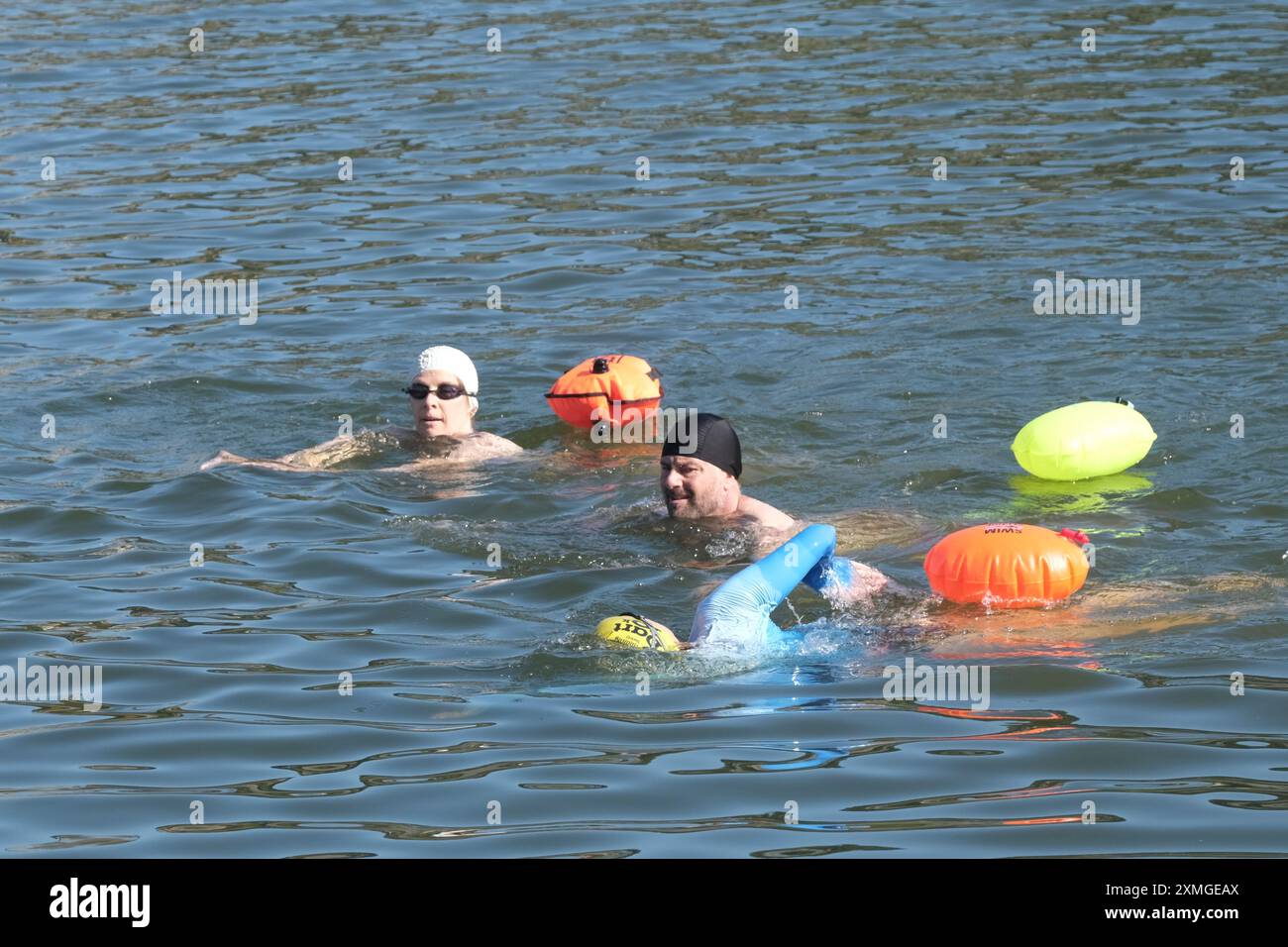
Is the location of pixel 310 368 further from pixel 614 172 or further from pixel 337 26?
pixel 337 26

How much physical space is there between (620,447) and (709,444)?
216 cm

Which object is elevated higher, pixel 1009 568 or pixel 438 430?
pixel 438 430

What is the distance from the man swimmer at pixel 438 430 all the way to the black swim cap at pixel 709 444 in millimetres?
2141

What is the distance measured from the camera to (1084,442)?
10.6 m

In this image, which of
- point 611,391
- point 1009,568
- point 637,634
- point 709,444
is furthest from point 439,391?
point 1009,568

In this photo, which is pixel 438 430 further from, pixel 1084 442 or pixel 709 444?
pixel 1084 442

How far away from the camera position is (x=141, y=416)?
12977 mm

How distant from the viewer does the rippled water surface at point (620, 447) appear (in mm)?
7008

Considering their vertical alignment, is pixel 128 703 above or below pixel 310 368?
below

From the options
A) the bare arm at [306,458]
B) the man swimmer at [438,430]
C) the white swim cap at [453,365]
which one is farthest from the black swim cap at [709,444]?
the bare arm at [306,458]

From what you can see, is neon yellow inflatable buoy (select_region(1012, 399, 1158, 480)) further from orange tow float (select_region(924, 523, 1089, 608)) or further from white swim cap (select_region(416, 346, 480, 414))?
white swim cap (select_region(416, 346, 480, 414))

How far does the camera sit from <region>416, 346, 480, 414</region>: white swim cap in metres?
12.4
